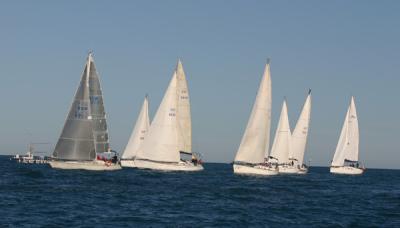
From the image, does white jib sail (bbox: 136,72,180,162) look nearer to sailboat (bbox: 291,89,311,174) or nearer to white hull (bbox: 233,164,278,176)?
white hull (bbox: 233,164,278,176)

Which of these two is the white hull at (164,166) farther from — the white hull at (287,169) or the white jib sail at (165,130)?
the white hull at (287,169)

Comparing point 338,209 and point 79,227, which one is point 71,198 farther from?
point 338,209

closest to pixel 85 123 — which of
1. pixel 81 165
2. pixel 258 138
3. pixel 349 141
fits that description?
pixel 81 165

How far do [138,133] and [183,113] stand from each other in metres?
11.3

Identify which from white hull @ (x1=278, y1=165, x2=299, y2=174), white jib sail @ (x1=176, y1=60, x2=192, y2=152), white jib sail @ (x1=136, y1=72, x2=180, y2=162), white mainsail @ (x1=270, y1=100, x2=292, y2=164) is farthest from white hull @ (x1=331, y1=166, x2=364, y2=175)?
white jib sail @ (x1=136, y1=72, x2=180, y2=162)

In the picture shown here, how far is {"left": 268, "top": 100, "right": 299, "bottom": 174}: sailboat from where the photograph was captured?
107188 mm

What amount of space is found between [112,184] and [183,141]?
4063 cm

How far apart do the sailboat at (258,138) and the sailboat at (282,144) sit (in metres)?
15.4

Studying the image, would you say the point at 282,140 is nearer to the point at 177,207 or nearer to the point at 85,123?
the point at 85,123

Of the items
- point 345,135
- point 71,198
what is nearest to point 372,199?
point 71,198

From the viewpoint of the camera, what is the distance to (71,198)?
44688 millimetres

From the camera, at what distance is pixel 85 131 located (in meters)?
81.6

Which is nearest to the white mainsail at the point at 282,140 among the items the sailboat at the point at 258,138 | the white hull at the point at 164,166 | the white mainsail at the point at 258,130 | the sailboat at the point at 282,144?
the sailboat at the point at 282,144

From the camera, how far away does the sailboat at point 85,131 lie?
264 ft
